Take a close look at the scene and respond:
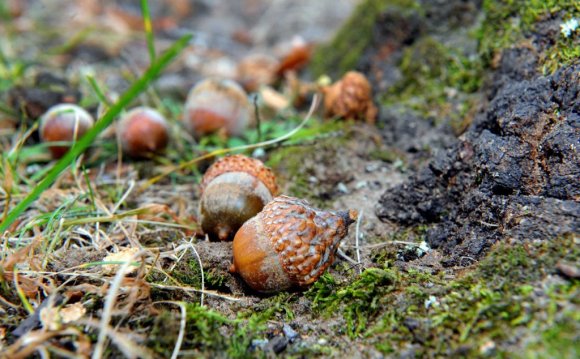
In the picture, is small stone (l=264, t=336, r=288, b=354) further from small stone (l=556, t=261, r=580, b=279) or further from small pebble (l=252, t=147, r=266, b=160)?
small pebble (l=252, t=147, r=266, b=160)

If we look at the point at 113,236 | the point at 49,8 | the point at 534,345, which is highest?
the point at 49,8

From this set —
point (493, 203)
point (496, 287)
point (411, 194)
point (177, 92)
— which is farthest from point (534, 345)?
point (177, 92)

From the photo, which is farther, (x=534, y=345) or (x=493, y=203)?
(x=493, y=203)

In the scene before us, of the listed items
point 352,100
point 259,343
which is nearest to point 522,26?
point 352,100

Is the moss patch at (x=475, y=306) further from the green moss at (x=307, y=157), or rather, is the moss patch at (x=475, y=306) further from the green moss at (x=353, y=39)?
the green moss at (x=353, y=39)

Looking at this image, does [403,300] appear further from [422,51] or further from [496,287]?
[422,51]

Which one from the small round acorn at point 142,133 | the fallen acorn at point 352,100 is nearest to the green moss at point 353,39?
the fallen acorn at point 352,100
